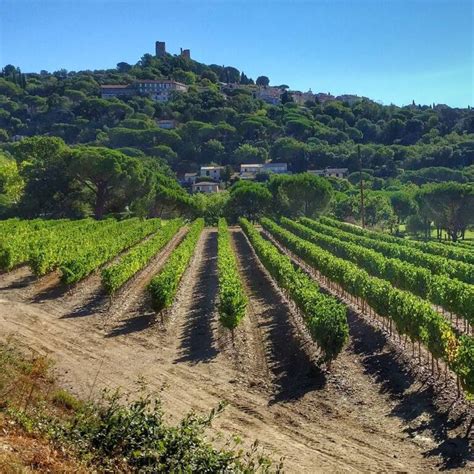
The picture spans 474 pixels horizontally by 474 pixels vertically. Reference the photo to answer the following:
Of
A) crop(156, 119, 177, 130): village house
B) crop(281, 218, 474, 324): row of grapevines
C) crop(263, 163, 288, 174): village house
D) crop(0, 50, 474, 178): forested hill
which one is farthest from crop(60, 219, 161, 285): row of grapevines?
crop(156, 119, 177, 130): village house

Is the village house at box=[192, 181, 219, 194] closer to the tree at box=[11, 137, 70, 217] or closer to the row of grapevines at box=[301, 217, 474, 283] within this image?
the tree at box=[11, 137, 70, 217]

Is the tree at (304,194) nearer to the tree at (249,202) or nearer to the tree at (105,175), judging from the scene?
the tree at (249,202)

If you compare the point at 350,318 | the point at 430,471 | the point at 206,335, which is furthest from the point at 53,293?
the point at 430,471

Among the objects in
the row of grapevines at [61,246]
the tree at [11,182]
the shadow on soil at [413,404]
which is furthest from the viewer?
the tree at [11,182]

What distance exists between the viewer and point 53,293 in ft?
85.6

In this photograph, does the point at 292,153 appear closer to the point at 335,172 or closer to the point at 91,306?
the point at 335,172

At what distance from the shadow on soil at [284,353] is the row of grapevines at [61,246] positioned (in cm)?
1100

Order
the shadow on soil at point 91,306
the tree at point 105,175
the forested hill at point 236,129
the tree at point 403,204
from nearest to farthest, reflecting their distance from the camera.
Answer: the shadow on soil at point 91,306 < the tree at point 105,175 < the tree at point 403,204 < the forested hill at point 236,129

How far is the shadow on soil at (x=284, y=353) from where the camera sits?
14.9 m

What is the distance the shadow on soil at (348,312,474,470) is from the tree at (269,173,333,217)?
161 ft

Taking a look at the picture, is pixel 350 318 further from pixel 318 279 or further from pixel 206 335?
pixel 318 279

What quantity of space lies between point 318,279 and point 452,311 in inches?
419

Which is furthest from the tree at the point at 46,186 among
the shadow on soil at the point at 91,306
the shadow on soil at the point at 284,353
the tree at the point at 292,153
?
the tree at the point at 292,153

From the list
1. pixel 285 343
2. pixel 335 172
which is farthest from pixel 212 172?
pixel 285 343
